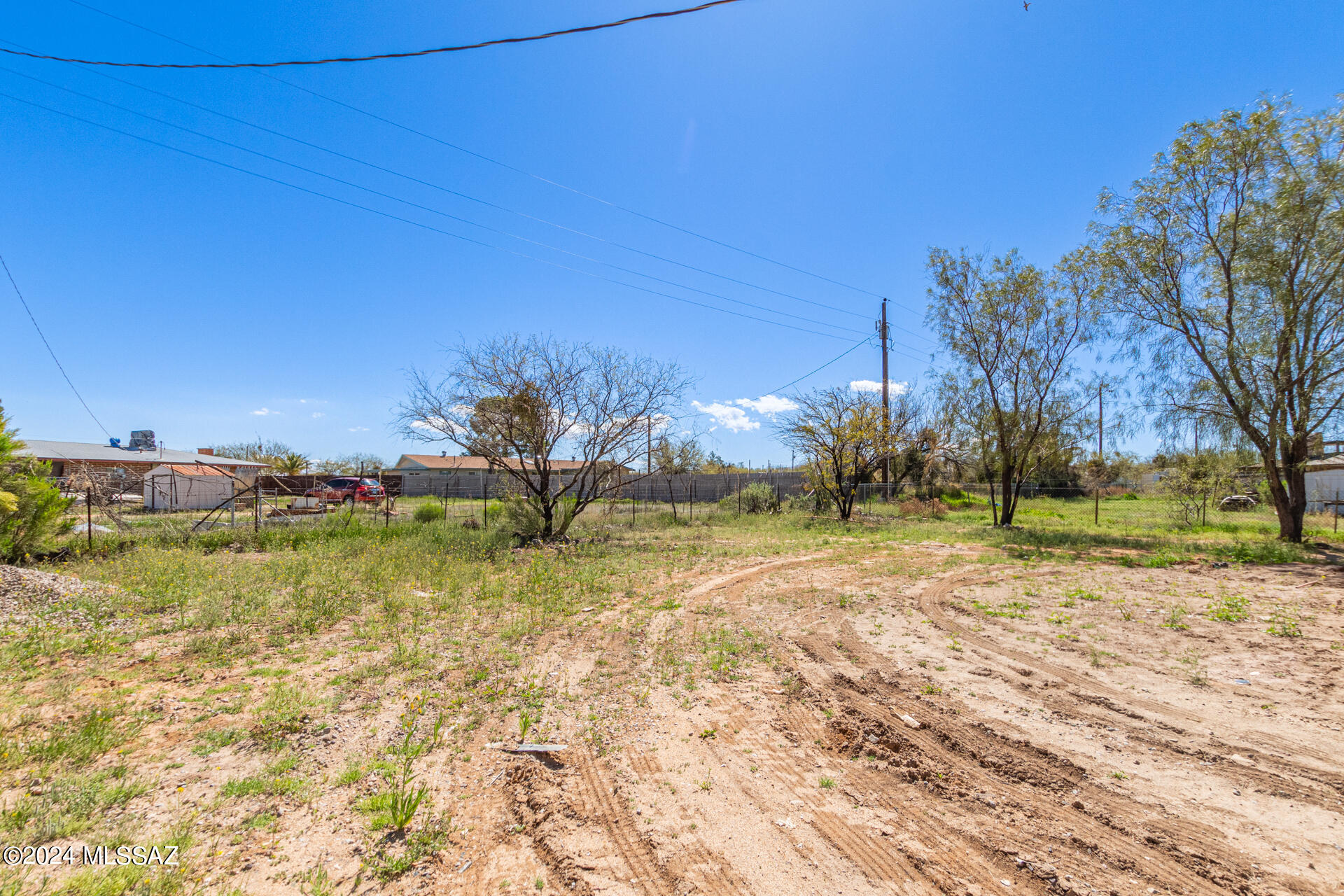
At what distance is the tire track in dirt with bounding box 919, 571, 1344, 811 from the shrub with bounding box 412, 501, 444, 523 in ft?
48.5

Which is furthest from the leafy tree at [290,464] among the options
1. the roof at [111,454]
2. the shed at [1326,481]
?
the shed at [1326,481]

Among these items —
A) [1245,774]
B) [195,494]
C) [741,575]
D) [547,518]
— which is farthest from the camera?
[195,494]

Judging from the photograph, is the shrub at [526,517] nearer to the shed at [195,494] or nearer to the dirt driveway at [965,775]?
the dirt driveway at [965,775]

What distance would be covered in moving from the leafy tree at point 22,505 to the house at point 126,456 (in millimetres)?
20348

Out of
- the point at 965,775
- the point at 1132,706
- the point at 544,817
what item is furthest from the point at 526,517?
the point at 1132,706

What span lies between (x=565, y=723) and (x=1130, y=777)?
378 cm

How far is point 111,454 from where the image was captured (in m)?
39.2

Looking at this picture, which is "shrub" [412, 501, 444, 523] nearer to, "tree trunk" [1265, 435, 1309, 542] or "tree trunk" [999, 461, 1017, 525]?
"tree trunk" [999, 461, 1017, 525]

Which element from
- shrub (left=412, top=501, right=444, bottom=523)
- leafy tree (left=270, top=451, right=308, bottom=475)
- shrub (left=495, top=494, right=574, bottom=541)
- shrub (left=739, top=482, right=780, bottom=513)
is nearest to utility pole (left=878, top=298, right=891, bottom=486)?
shrub (left=739, top=482, right=780, bottom=513)

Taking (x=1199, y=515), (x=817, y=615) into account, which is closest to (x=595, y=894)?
(x=817, y=615)

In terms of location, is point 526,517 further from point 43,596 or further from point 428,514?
point 43,596

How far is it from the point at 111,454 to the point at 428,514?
126 feet

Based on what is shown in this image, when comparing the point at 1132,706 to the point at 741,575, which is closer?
the point at 1132,706

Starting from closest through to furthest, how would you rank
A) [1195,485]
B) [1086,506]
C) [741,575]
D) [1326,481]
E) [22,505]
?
[22,505] < [741,575] < [1195,485] < [1326,481] < [1086,506]
